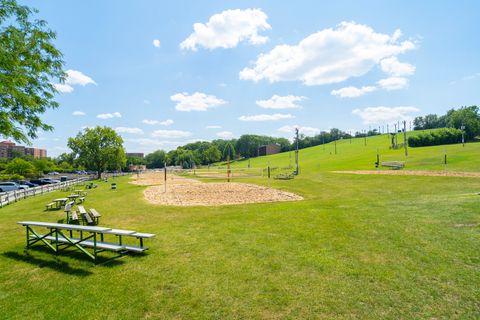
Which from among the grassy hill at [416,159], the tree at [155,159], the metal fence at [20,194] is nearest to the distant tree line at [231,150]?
the tree at [155,159]

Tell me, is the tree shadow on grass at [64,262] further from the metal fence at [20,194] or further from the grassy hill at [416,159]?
the grassy hill at [416,159]

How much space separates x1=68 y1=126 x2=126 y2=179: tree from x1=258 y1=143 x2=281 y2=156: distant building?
95840 mm

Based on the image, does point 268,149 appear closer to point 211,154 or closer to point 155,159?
point 211,154

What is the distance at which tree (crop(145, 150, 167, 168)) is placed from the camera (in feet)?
518

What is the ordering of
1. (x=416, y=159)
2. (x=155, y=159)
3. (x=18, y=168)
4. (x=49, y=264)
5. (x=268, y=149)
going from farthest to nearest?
1. (x=155, y=159)
2. (x=268, y=149)
3. (x=18, y=168)
4. (x=416, y=159)
5. (x=49, y=264)

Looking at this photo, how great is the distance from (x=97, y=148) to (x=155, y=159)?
108 metres

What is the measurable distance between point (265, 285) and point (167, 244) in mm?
3872

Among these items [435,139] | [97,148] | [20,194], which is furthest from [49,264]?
[435,139]

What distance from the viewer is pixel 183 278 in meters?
5.73

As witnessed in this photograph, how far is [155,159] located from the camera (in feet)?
536

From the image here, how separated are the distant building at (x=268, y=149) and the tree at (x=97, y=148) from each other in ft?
314

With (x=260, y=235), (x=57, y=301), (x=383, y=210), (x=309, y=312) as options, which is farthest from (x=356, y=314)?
(x=383, y=210)

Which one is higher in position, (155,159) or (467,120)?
(467,120)

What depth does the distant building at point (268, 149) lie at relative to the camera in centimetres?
14720
